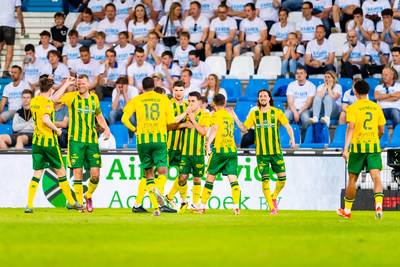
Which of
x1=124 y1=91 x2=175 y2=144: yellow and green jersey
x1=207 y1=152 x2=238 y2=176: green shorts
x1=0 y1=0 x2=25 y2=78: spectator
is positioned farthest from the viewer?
x1=0 y1=0 x2=25 y2=78: spectator

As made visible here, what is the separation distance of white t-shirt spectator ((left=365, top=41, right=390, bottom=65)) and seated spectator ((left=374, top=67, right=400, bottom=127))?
1.58m

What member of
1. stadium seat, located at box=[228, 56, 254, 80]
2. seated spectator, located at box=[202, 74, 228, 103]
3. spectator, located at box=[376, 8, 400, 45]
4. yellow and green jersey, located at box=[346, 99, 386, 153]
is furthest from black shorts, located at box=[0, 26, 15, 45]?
yellow and green jersey, located at box=[346, 99, 386, 153]

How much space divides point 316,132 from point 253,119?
440 cm

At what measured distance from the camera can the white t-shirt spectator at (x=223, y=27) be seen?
27.4 meters

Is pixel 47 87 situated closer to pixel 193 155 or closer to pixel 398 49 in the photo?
pixel 193 155

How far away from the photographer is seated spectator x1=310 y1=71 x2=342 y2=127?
24.8 metres

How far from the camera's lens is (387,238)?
13250 mm

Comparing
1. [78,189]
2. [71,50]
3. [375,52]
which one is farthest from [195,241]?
[71,50]

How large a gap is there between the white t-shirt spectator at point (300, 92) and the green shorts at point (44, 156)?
684cm

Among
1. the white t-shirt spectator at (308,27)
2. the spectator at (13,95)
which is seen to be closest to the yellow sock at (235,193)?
the white t-shirt spectator at (308,27)

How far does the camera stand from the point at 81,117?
65.4 feet

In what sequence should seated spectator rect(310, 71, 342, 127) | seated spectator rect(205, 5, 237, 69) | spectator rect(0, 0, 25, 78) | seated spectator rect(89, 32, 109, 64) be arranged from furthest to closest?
1. spectator rect(0, 0, 25, 78)
2. seated spectator rect(89, 32, 109, 64)
3. seated spectator rect(205, 5, 237, 69)
4. seated spectator rect(310, 71, 342, 127)

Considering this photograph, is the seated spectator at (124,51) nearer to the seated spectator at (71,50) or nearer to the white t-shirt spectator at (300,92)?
the seated spectator at (71,50)

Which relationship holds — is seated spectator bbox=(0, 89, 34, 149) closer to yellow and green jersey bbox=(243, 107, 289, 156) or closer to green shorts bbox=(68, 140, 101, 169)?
green shorts bbox=(68, 140, 101, 169)
